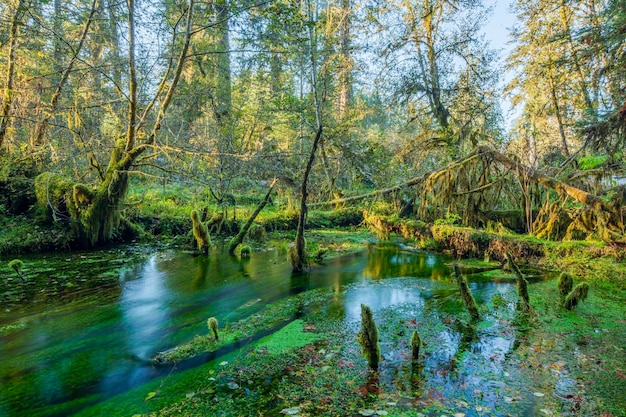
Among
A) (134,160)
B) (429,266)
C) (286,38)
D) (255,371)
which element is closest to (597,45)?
(429,266)

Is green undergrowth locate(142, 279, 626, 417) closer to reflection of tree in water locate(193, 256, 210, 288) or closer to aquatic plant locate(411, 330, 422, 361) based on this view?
aquatic plant locate(411, 330, 422, 361)

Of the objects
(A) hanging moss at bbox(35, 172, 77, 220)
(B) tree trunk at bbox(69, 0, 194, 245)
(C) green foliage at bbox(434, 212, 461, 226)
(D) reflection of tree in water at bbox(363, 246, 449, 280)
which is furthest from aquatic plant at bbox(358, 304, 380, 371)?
(A) hanging moss at bbox(35, 172, 77, 220)

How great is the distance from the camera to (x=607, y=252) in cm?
742

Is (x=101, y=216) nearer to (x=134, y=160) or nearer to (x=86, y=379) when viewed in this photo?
(x=134, y=160)

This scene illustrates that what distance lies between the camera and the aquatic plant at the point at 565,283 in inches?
235

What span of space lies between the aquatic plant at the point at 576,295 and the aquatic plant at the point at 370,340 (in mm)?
3629

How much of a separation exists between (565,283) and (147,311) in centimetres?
704

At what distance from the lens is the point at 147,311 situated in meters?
6.32

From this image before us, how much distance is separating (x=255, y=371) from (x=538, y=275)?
6.65 m

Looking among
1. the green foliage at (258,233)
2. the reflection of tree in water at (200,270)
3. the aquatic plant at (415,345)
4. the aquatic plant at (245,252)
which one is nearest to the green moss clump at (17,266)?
the reflection of tree in water at (200,270)

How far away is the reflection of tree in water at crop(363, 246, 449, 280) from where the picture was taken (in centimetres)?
865

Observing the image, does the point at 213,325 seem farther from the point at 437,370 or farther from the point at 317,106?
the point at 317,106

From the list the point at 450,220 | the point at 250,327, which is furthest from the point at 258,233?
the point at 250,327

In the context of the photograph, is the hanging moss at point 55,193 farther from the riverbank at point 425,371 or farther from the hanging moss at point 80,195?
the riverbank at point 425,371
